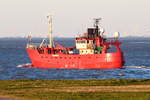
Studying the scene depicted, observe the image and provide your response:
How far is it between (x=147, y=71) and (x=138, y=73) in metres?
3.58

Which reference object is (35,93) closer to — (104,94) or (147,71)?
(104,94)

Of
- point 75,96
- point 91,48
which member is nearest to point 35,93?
point 75,96

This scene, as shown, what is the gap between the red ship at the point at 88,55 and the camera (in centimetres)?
9062

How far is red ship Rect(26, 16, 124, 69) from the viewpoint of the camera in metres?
90.6

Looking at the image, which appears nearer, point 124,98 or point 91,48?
point 124,98

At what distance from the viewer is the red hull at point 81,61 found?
296ft

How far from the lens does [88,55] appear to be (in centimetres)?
9100

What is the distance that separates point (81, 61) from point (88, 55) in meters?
2.32

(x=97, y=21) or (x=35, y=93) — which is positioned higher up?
(x=97, y=21)

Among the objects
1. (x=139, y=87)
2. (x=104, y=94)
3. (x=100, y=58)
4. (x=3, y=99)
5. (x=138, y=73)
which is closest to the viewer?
(x=3, y=99)

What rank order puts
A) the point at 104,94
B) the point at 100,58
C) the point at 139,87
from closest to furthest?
the point at 104,94, the point at 139,87, the point at 100,58

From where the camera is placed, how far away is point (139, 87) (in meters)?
48.2

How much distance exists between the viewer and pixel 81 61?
3642 inches

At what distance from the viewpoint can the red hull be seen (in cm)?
9025
